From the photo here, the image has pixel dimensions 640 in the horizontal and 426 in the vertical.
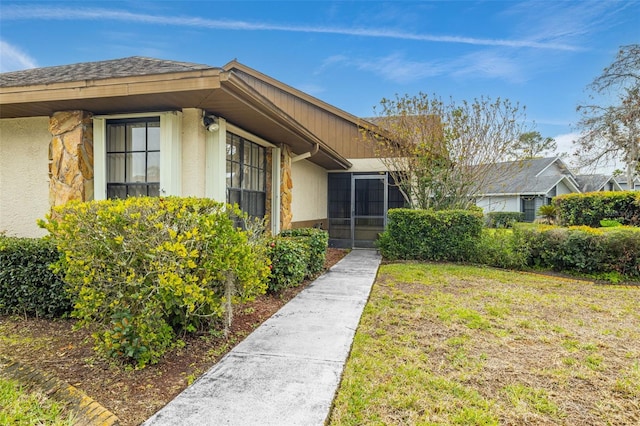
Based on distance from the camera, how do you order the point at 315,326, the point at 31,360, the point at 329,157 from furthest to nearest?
the point at 329,157 < the point at 315,326 < the point at 31,360

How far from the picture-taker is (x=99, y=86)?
4473 mm

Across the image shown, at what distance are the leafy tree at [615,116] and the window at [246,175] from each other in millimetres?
21584

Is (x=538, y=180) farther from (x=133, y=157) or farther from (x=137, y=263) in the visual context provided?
(x=137, y=263)

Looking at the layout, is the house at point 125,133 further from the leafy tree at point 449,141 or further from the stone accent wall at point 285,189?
the leafy tree at point 449,141

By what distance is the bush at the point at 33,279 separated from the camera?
168 inches

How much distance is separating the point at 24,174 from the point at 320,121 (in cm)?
920

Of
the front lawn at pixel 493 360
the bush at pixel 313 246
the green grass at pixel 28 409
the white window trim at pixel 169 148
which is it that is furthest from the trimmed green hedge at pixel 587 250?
the green grass at pixel 28 409

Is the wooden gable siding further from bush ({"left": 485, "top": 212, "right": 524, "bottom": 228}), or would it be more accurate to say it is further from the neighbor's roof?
bush ({"left": 485, "top": 212, "right": 524, "bottom": 228})

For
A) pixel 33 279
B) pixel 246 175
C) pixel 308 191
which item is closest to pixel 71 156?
pixel 33 279

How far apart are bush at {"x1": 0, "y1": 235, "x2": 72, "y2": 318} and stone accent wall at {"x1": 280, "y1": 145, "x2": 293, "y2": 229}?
15.9 feet

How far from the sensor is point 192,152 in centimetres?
525

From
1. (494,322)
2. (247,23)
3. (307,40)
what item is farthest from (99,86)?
(307,40)

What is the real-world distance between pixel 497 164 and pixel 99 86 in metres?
10.4

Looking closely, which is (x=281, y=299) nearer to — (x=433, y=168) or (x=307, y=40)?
(x=433, y=168)
